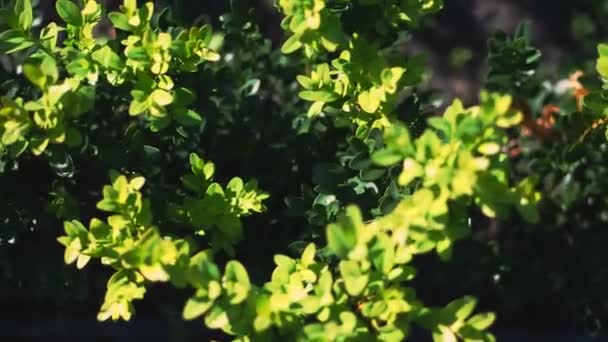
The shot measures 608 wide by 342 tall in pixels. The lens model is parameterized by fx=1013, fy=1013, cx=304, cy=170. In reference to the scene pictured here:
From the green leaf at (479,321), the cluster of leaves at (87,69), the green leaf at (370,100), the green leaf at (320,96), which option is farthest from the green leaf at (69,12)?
the green leaf at (479,321)

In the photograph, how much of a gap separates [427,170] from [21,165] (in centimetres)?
119

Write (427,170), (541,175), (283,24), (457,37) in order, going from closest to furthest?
1. (427,170)
2. (283,24)
3. (541,175)
4. (457,37)

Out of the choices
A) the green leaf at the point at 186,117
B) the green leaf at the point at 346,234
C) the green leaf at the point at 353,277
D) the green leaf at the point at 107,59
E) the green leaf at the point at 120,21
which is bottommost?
the green leaf at the point at 186,117

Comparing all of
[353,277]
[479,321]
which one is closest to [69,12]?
[353,277]

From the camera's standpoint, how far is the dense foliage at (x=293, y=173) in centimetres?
187

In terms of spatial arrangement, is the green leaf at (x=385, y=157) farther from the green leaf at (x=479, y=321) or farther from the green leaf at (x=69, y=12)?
the green leaf at (x=69, y=12)

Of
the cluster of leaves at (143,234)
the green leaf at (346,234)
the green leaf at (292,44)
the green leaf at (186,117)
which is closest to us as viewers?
the green leaf at (346,234)

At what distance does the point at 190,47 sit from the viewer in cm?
223

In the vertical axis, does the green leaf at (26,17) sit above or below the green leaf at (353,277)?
above

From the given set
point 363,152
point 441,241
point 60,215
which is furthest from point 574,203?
point 60,215

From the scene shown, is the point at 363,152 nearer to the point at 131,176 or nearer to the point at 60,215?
the point at 131,176

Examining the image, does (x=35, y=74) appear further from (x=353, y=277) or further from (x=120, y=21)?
(x=353, y=277)

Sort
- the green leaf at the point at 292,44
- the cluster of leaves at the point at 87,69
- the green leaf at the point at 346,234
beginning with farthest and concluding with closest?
the green leaf at the point at 292,44, the cluster of leaves at the point at 87,69, the green leaf at the point at 346,234

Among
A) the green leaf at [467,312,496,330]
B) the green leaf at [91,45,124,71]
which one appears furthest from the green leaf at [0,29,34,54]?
the green leaf at [467,312,496,330]
